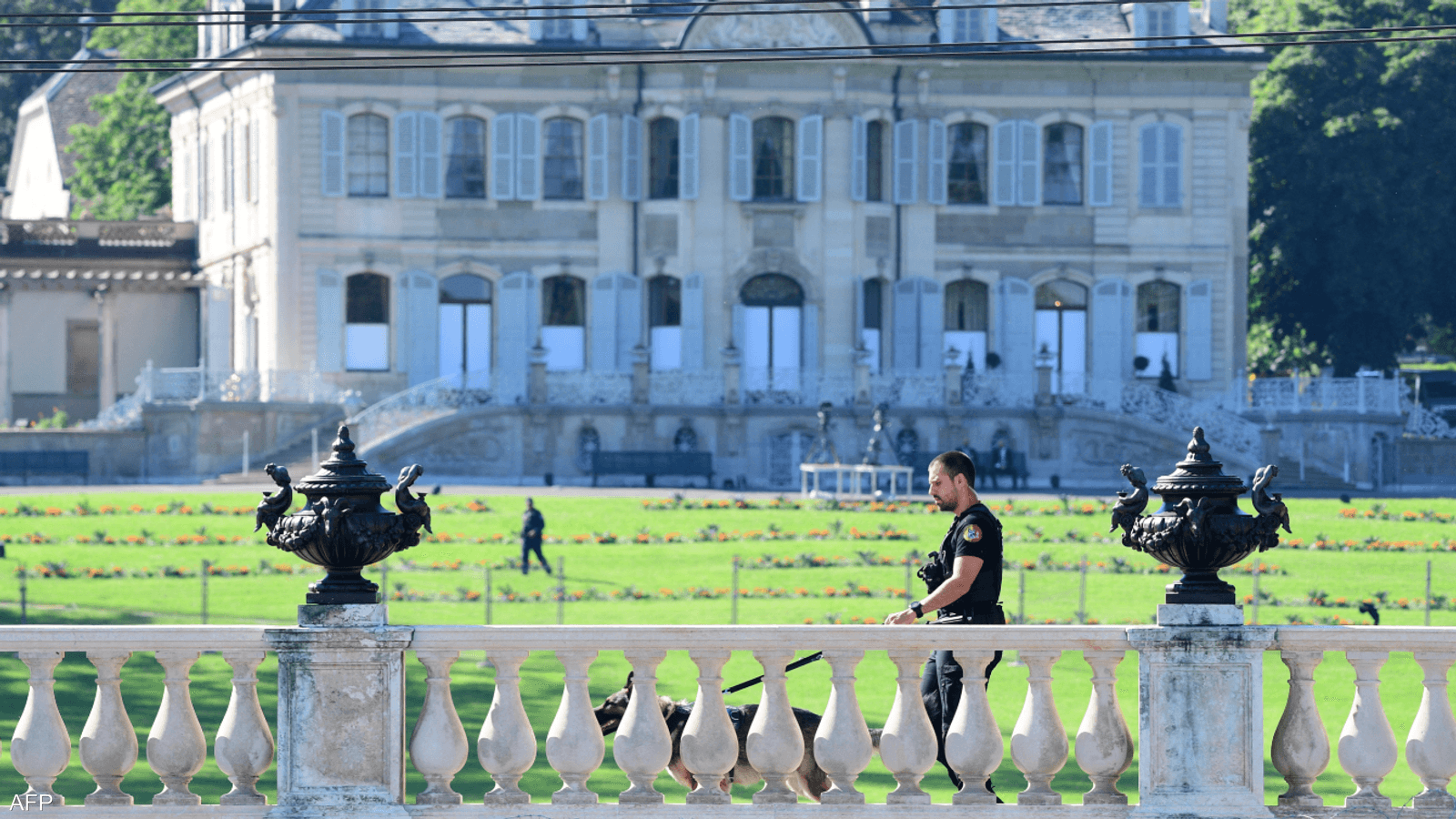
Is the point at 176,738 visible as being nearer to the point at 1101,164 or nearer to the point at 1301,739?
the point at 1301,739

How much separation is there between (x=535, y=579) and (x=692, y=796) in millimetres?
15402

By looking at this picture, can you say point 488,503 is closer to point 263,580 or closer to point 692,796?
point 263,580

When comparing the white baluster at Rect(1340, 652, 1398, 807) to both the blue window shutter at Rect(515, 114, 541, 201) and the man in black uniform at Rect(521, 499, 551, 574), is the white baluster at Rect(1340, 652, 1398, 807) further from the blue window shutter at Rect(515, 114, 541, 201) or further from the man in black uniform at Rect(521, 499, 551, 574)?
the blue window shutter at Rect(515, 114, 541, 201)

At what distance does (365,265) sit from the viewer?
139 ft

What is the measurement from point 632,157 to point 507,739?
116 ft

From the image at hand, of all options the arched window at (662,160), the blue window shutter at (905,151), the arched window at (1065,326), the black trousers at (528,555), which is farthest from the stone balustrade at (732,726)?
the arched window at (1065,326)

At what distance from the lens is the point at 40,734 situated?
811cm

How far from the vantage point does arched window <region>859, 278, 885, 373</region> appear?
43.5 metres

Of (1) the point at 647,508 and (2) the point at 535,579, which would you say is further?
(1) the point at 647,508

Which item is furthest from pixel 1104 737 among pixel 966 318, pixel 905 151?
pixel 966 318

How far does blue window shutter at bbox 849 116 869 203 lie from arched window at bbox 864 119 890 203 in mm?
398

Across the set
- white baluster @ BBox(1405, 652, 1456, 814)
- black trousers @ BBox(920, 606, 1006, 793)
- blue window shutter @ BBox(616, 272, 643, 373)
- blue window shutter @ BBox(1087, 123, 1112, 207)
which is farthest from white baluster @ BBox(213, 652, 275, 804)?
blue window shutter @ BBox(1087, 123, 1112, 207)

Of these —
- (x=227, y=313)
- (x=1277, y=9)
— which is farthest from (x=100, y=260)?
(x=1277, y=9)

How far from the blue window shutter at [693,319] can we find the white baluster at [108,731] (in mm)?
34641
